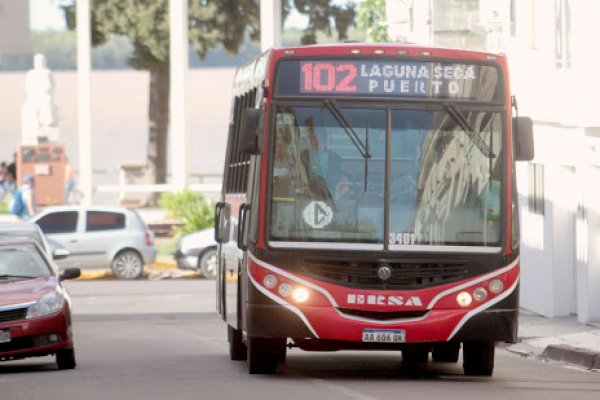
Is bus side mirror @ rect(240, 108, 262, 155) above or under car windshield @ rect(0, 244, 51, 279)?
above

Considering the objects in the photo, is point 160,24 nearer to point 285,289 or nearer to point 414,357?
point 414,357

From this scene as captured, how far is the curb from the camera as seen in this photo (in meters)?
20.3

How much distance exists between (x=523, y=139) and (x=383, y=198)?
1360 millimetres

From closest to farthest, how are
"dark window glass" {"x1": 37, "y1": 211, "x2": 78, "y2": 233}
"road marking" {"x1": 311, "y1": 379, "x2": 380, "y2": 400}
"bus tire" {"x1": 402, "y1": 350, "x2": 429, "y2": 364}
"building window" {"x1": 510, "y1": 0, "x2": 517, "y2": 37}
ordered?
"road marking" {"x1": 311, "y1": 379, "x2": 380, "y2": 400}, "bus tire" {"x1": 402, "y1": 350, "x2": 429, "y2": 364}, "building window" {"x1": 510, "y1": 0, "x2": 517, "y2": 37}, "dark window glass" {"x1": 37, "y1": 211, "x2": 78, "y2": 233}

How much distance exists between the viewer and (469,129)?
1661 cm

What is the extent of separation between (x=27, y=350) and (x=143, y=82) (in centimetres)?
11600

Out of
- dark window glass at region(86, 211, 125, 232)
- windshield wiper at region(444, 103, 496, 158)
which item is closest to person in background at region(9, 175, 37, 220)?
dark window glass at region(86, 211, 125, 232)

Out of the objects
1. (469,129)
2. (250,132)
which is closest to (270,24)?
(469,129)

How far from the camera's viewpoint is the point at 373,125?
16.5 meters

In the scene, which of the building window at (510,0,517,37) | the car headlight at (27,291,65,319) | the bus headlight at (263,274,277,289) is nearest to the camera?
the bus headlight at (263,274,277,289)

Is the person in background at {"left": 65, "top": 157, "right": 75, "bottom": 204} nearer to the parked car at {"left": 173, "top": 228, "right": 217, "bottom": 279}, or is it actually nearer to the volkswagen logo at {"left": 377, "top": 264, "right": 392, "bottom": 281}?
the parked car at {"left": 173, "top": 228, "right": 217, "bottom": 279}

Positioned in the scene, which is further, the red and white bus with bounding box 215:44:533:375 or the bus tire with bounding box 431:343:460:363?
the bus tire with bounding box 431:343:460:363

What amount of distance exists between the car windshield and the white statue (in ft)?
90.2

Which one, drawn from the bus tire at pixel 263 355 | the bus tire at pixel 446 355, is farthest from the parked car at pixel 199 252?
the bus tire at pixel 263 355
